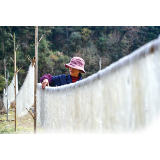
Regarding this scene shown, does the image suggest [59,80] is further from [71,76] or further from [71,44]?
[71,44]

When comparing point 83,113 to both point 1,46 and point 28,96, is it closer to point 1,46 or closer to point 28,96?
point 28,96

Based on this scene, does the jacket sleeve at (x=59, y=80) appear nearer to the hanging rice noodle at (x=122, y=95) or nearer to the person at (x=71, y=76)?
the person at (x=71, y=76)

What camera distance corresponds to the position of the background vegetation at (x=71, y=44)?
7824 millimetres

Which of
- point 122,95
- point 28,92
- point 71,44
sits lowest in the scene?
point 122,95

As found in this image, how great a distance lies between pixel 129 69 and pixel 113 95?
0.09 metres

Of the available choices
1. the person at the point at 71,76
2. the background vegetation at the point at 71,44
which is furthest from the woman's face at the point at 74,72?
the background vegetation at the point at 71,44

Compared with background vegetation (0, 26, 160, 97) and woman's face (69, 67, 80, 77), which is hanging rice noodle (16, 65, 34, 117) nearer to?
woman's face (69, 67, 80, 77)

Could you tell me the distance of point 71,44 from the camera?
28.3 feet

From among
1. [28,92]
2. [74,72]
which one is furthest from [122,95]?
[28,92]

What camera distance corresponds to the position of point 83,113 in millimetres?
612

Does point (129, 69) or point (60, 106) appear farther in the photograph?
point (60, 106)

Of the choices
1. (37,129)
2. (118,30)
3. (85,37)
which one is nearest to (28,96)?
(37,129)

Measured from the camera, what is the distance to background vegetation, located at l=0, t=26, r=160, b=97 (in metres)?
7.82

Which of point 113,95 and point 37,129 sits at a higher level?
point 113,95
